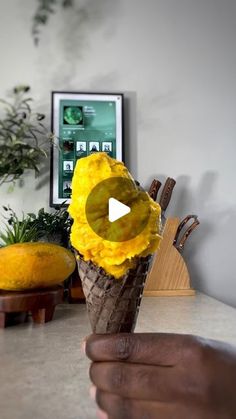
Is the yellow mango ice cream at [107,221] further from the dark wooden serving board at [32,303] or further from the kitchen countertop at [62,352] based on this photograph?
the dark wooden serving board at [32,303]

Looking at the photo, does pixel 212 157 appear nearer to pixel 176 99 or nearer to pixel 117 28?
pixel 176 99

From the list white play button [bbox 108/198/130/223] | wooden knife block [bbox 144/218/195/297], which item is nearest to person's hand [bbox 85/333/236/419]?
white play button [bbox 108/198/130/223]

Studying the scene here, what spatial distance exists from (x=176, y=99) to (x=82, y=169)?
35.6 inches

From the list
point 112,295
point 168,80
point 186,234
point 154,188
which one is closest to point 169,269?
point 186,234

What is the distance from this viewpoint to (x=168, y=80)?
3.88 ft

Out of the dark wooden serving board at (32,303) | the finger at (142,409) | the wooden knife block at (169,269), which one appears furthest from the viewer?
the wooden knife block at (169,269)

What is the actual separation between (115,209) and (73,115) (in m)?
0.84

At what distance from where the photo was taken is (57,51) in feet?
3.70

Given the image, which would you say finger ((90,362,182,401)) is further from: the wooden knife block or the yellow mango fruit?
the wooden knife block

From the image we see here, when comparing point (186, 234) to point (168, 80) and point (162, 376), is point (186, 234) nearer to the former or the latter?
point (168, 80)

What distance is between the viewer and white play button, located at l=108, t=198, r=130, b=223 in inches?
12.9

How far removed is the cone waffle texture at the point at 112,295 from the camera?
14.2 inches

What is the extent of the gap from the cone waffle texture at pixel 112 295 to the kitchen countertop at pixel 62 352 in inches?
3.5

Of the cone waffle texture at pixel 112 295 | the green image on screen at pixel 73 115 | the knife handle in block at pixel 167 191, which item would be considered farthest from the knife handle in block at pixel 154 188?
the cone waffle texture at pixel 112 295
